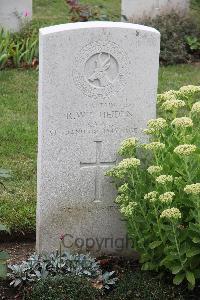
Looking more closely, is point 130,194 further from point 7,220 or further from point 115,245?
point 7,220

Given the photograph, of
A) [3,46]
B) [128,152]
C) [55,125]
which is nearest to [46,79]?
[55,125]

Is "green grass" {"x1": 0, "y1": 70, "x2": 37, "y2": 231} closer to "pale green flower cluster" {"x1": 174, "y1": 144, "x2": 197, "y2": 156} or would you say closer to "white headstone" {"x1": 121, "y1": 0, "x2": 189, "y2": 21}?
"pale green flower cluster" {"x1": 174, "y1": 144, "x2": 197, "y2": 156}

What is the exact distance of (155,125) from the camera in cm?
475

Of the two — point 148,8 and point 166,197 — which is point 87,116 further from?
point 148,8

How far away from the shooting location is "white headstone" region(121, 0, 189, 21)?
11477 mm

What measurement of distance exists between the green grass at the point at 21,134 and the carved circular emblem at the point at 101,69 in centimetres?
122

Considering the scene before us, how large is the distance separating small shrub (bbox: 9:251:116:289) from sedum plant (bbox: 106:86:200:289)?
27 cm

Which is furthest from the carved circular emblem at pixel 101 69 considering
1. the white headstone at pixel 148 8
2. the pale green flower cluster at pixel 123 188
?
the white headstone at pixel 148 8

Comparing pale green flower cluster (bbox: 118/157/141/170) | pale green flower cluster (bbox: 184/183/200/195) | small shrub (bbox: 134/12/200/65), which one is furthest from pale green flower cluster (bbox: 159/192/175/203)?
small shrub (bbox: 134/12/200/65)

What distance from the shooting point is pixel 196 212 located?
445cm

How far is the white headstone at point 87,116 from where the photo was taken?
488 cm

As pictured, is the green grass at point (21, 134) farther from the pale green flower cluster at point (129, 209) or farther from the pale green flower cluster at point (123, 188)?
the pale green flower cluster at point (129, 209)

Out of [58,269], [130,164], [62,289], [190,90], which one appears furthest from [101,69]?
[62,289]

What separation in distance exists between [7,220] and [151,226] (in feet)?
4.40
